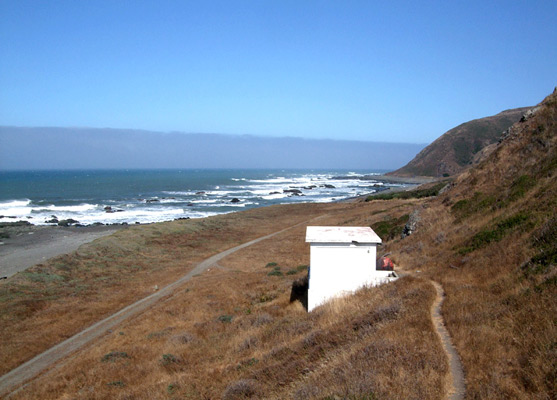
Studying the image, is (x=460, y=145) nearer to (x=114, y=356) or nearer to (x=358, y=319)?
(x=358, y=319)

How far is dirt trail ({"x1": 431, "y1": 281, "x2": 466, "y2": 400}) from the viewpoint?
5.81m

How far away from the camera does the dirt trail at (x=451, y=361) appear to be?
229 inches

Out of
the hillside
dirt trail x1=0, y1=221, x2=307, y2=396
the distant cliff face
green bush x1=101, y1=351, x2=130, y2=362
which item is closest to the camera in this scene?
the hillside

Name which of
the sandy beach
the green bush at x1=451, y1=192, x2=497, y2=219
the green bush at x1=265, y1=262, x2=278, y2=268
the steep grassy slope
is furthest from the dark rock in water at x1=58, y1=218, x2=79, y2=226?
the green bush at x1=451, y1=192, x2=497, y2=219

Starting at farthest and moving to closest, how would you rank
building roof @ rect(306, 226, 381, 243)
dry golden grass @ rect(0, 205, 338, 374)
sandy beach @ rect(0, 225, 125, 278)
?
sandy beach @ rect(0, 225, 125, 278), dry golden grass @ rect(0, 205, 338, 374), building roof @ rect(306, 226, 381, 243)

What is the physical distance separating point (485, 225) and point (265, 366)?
12.1 metres

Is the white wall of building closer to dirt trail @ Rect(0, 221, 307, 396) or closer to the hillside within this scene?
the hillside

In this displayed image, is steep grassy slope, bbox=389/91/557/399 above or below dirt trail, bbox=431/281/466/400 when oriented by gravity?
above

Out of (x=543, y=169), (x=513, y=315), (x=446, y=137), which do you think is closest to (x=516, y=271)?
(x=513, y=315)

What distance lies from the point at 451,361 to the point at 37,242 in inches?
1875

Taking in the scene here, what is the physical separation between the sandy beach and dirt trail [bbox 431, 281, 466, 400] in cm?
3151

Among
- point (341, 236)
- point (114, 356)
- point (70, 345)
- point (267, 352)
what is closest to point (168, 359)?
point (114, 356)

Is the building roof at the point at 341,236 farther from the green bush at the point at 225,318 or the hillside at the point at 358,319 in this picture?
the green bush at the point at 225,318

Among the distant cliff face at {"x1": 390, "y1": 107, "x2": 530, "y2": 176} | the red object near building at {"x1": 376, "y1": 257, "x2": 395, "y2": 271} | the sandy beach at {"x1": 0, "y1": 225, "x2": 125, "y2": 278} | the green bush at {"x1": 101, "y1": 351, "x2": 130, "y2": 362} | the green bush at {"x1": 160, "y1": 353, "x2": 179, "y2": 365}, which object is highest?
the distant cliff face at {"x1": 390, "y1": 107, "x2": 530, "y2": 176}
